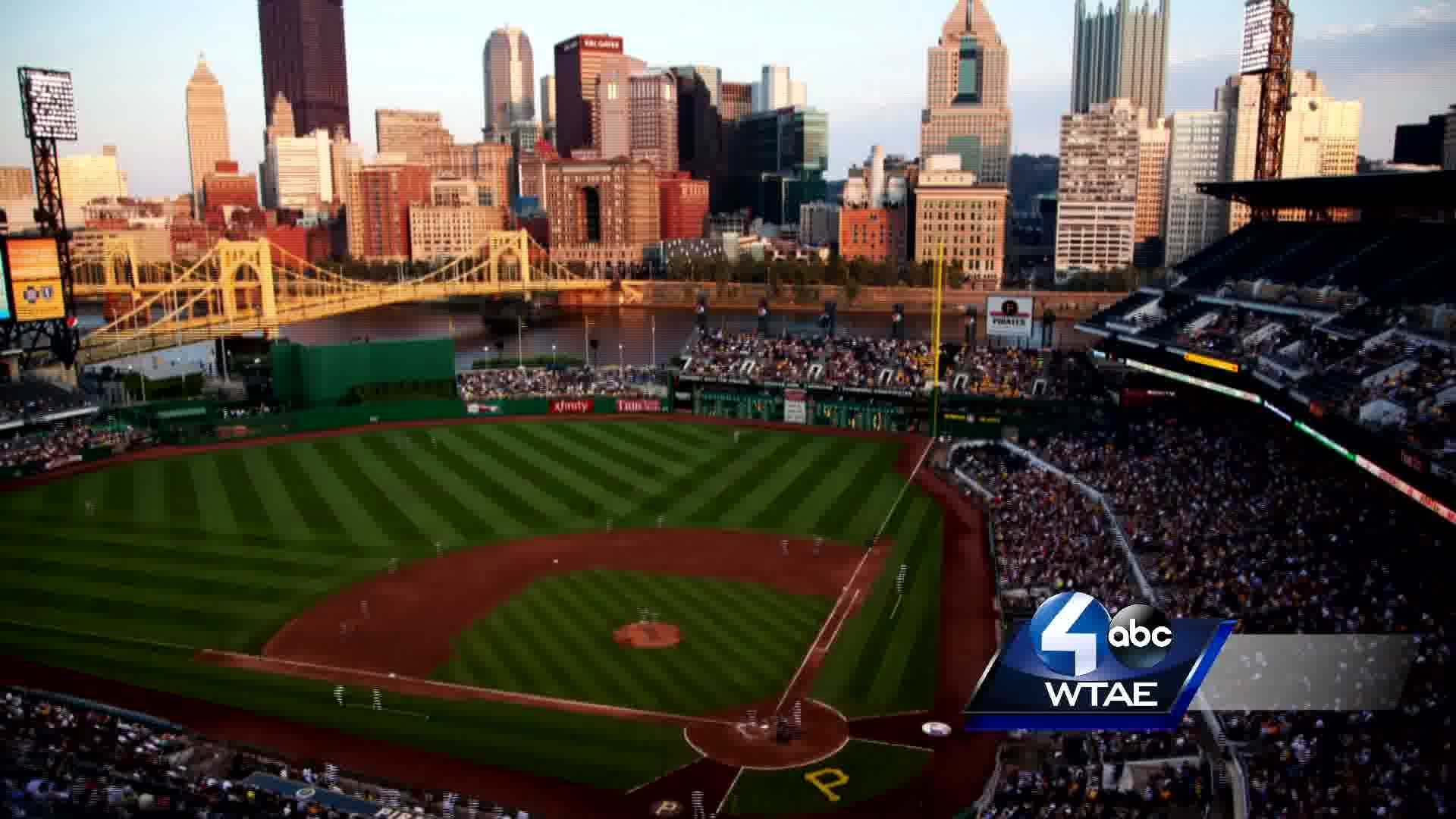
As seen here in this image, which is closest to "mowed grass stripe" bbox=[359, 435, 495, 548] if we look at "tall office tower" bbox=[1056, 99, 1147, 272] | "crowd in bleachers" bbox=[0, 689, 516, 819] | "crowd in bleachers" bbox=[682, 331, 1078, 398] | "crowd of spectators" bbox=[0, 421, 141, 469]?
"crowd of spectators" bbox=[0, 421, 141, 469]

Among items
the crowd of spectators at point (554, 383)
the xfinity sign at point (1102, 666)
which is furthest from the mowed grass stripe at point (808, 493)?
the xfinity sign at point (1102, 666)

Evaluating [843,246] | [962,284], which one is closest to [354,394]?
[962,284]

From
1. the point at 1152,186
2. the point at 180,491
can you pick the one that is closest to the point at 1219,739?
the point at 180,491

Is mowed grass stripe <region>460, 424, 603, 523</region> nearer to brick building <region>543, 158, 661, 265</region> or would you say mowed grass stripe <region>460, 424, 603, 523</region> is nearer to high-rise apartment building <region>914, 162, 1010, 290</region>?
high-rise apartment building <region>914, 162, 1010, 290</region>

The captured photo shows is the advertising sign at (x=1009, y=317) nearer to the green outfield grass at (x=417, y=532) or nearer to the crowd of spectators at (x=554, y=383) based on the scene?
the green outfield grass at (x=417, y=532)

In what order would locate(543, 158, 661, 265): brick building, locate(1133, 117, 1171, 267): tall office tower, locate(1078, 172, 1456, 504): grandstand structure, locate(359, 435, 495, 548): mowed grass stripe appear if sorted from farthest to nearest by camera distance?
locate(543, 158, 661, 265): brick building
locate(1133, 117, 1171, 267): tall office tower
locate(359, 435, 495, 548): mowed grass stripe
locate(1078, 172, 1456, 504): grandstand structure

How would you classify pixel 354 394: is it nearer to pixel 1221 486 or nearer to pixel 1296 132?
pixel 1221 486
